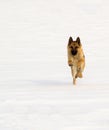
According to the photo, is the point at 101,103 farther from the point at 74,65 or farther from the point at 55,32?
the point at 55,32

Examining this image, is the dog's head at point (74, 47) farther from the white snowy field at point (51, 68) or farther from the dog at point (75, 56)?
the white snowy field at point (51, 68)

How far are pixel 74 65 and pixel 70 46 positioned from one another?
1.41 feet

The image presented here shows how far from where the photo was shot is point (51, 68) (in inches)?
611

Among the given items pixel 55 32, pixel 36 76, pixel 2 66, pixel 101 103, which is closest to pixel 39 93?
pixel 101 103

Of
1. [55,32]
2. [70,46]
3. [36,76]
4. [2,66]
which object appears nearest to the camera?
[70,46]

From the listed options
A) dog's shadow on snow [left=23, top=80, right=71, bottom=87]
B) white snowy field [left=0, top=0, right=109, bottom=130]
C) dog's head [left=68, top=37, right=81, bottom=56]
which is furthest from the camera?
dog's shadow on snow [left=23, top=80, right=71, bottom=87]

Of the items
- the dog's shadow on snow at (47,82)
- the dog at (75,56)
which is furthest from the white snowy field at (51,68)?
the dog at (75,56)

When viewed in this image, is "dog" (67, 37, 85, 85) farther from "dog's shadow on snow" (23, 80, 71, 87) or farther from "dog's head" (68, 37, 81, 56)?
"dog's shadow on snow" (23, 80, 71, 87)

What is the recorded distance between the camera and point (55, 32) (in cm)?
2944

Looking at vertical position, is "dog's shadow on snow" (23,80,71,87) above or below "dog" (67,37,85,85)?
below

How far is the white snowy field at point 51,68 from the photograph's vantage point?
25.2ft

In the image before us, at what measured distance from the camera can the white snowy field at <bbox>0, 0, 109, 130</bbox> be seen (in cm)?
768

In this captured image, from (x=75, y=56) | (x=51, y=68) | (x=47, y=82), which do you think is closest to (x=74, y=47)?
(x=75, y=56)

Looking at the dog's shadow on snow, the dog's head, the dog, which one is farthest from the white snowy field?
the dog's head
